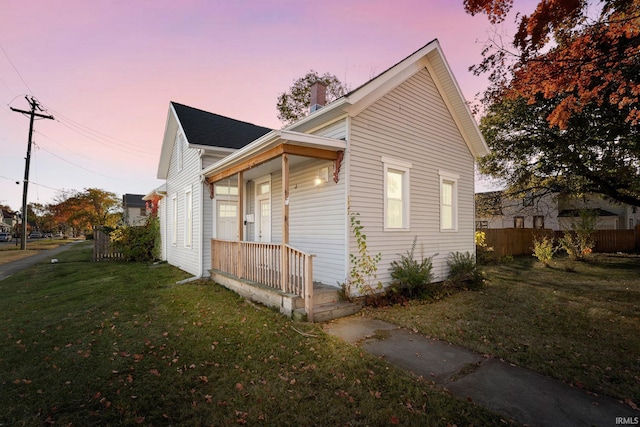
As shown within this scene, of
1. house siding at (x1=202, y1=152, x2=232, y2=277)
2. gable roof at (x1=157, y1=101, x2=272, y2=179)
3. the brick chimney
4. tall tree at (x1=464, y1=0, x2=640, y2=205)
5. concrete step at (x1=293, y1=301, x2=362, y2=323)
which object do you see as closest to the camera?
concrete step at (x1=293, y1=301, x2=362, y2=323)

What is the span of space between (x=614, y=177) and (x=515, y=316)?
39.6 feet

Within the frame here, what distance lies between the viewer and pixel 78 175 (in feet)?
121

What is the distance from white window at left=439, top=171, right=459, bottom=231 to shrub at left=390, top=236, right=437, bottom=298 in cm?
209

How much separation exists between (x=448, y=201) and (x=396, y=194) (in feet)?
8.48

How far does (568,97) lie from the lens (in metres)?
8.47

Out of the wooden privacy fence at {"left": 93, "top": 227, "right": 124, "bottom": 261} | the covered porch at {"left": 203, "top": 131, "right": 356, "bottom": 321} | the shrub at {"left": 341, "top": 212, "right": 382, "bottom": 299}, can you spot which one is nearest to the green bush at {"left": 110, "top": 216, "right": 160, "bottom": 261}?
the wooden privacy fence at {"left": 93, "top": 227, "right": 124, "bottom": 261}

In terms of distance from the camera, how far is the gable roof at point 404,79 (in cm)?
630

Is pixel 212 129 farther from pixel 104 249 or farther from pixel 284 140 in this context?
pixel 104 249

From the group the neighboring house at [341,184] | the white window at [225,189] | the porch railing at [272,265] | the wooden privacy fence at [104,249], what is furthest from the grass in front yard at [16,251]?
the porch railing at [272,265]

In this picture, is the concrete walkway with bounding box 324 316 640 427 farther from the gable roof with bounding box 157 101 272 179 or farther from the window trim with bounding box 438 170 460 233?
the gable roof with bounding box 157 101 272 179

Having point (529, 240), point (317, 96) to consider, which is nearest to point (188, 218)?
point (317, 96)

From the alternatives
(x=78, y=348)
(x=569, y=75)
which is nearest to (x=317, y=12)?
(x=569, y=75)

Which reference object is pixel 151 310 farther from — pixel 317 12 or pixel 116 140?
pixel 116 140

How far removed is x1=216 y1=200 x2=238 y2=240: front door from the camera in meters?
9.84
